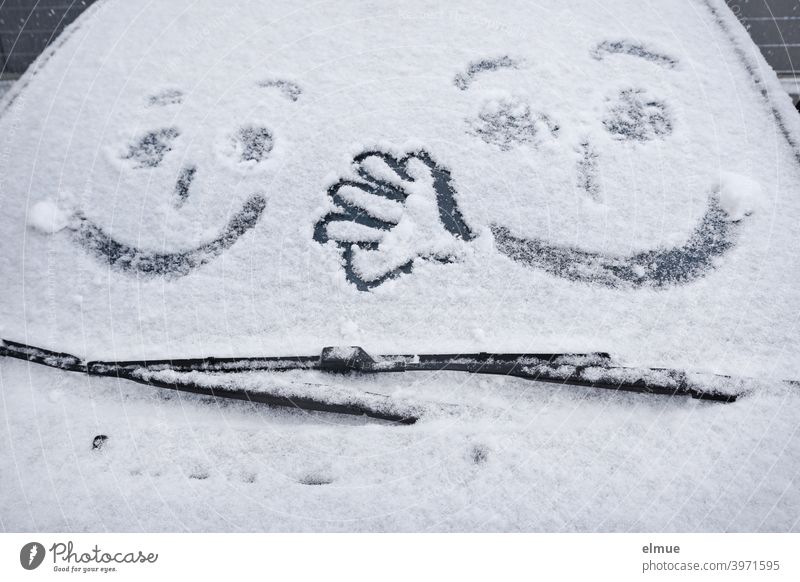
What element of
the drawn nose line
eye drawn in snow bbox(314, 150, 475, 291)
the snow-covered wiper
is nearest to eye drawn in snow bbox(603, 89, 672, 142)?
eye drawn in snow bbox(314, 150, 475, 291)

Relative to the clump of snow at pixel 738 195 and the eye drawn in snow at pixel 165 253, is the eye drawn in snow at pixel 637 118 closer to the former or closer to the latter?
the clump of snow at pixel 738 195

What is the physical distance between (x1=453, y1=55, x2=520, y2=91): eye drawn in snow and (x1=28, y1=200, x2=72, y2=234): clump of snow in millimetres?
983

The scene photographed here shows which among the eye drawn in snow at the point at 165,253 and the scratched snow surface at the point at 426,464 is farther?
the eye drawn in snow at the point at 165,253

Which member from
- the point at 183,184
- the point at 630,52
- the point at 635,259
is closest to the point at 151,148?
the point at 183,184

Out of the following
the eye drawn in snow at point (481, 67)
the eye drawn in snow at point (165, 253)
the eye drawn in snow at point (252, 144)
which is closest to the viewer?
the eye drawn in snow at point (165, 253)

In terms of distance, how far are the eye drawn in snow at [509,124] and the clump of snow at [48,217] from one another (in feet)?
3.14

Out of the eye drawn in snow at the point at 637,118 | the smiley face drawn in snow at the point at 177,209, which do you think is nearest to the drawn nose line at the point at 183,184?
the smiley face drawn in snow at the point at 177,209

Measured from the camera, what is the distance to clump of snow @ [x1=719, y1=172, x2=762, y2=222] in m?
1.24

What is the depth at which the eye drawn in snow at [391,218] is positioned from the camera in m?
1.21

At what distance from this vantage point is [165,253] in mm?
1288

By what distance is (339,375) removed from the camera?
1.11 meters

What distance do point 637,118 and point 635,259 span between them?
0.41 m

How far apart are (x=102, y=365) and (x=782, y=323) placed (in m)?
1.30
